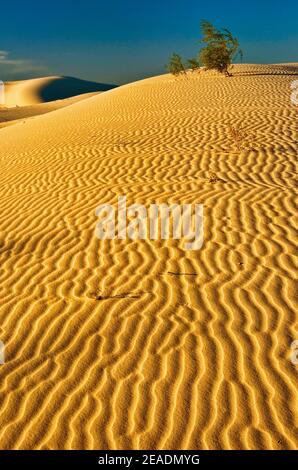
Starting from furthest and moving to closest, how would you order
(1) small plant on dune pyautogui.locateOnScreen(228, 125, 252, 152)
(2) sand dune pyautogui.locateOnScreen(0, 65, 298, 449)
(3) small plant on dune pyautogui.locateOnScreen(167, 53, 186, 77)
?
(3) small plant on dune pyautogui.locateOnScreen(167, 53, 186, 77), (1) small plant on dune pyautogui.locateOnScreen(228, 125, 252, 152), (2) sand dune pyautogui.locateOnScreen(0, 65, 298, 449)

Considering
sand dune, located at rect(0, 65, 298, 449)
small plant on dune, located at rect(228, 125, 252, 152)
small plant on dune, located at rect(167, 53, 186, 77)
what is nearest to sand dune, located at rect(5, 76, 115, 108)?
small plant on dune, located at rect(167, 53, 186, 77)

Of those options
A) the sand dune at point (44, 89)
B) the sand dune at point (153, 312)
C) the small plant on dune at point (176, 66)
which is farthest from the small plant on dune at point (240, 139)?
the sand dune at point (44, 89)

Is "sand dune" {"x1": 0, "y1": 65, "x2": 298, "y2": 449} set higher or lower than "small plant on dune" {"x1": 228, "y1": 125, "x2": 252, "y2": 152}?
lower

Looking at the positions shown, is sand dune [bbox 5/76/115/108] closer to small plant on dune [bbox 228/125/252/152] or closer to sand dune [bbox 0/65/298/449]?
small plant on dune [bbox 228/125/252/152]

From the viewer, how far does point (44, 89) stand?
83188 mm

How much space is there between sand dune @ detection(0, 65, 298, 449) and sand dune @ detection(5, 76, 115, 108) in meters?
66.7

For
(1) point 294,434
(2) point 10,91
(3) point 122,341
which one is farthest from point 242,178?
(2) point 10,91

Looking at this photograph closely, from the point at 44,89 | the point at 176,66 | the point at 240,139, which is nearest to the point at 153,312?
the point at 240,139

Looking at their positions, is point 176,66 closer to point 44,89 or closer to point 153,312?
point 153,312

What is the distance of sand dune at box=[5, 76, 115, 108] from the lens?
75.9m

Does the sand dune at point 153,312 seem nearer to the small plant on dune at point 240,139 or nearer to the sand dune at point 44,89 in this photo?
the small plant on dune at point 240,139

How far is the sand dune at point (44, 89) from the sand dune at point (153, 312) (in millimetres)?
66730

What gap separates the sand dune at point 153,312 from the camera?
11.9ft

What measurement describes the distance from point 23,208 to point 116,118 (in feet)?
30.3
